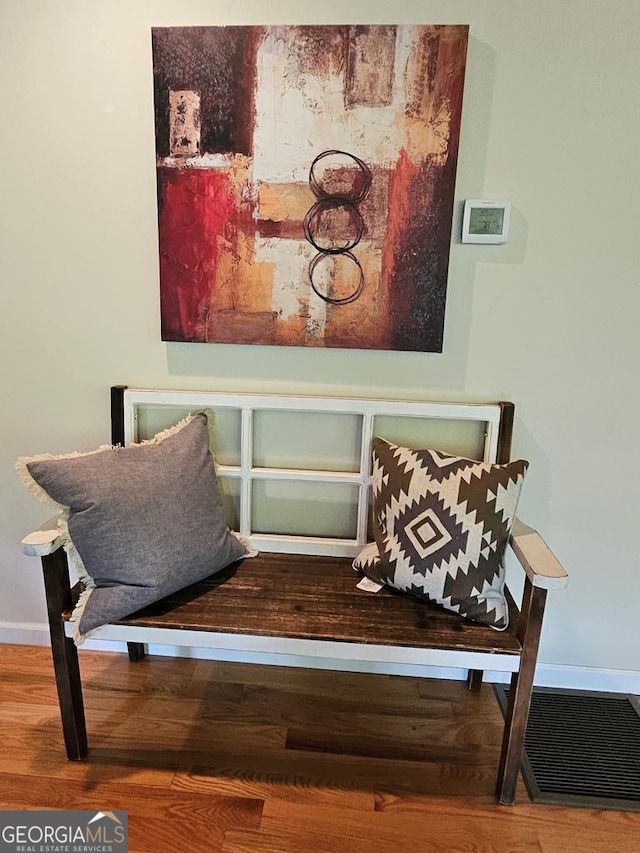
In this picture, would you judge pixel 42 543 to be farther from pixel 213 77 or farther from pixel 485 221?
pixel 485 221

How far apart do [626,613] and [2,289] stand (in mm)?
2149

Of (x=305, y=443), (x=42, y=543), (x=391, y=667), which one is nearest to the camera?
(x=42, y=543)

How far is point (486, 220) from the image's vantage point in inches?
63.9

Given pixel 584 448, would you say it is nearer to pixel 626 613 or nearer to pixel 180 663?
pixel 626 613

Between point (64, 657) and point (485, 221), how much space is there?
1.57 metres

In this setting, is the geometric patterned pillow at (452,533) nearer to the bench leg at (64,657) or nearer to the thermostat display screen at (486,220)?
the thermostat display screen at (486,220)

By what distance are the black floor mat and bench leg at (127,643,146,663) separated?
1.15m

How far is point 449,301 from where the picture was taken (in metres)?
1.69

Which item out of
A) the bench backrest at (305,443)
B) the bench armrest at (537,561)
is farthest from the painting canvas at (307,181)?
the bench armrest at (537,561)

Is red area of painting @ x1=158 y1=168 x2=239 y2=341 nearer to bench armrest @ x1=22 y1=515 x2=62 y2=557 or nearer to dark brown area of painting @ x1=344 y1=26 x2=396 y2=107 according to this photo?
dark brown area of painting @ x1=344 y1=26 x2=396 y2=107

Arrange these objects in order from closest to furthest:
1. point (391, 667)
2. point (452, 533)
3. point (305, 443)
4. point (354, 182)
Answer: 1. point (452, 533)
2. point (354, 182)
3. point (305, 443)
4. point (391, 667)

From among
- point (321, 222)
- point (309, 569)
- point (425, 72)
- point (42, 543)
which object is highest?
point (425, 72)

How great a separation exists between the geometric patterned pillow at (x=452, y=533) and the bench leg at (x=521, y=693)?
0.29ft

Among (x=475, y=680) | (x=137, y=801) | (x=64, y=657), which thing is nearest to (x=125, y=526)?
(x=64, y=657)
